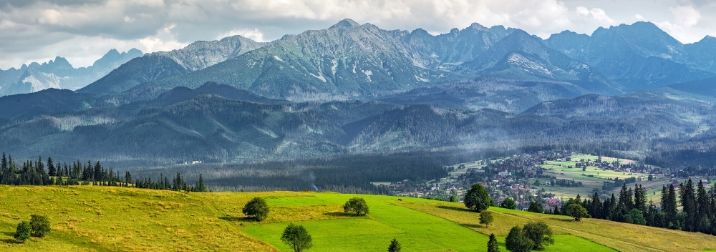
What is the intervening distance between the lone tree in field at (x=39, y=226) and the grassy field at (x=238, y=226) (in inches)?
60.1

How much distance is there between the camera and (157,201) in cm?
13962

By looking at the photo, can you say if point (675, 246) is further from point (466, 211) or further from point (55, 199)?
point (55, 199)

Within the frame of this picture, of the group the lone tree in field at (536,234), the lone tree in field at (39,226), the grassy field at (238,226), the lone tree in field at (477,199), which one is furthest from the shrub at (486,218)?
the lone tree in field at (39,226)

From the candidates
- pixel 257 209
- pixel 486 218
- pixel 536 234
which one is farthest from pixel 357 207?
pixel 536 234

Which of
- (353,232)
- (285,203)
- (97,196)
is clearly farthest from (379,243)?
(97,196)

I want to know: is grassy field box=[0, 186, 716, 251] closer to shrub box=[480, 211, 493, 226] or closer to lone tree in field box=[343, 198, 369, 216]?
shrub box=[480, 211, 493, 226]

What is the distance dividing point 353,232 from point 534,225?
1414 inches

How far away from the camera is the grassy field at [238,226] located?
111750 millimetres

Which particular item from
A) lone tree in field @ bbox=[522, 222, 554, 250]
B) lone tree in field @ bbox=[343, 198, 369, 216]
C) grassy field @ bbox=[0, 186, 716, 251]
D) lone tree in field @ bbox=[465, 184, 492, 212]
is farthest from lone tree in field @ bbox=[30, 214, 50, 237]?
lone tree in field @ bbox=[465, 184, 492, 212]

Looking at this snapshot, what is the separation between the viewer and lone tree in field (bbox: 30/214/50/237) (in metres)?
107

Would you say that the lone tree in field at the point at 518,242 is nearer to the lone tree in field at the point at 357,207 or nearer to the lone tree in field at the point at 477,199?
the lone tree in field at the point at 357,207

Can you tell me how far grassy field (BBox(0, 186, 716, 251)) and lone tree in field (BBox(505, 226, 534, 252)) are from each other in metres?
5.59

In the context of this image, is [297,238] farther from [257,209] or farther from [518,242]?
[518,242]

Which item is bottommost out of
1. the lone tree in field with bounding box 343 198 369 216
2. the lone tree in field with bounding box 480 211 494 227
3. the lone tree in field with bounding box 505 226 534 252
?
the lone tree in field with bounding box 505 226 534 252
